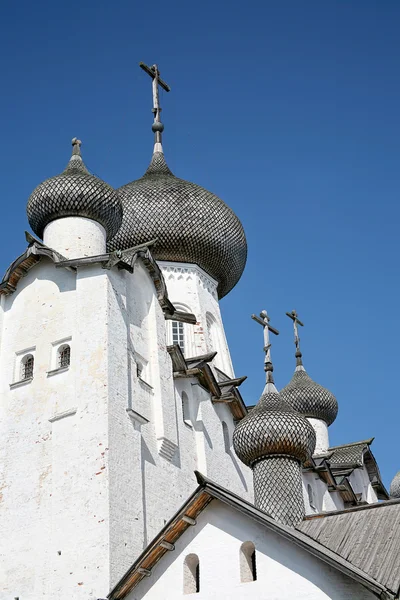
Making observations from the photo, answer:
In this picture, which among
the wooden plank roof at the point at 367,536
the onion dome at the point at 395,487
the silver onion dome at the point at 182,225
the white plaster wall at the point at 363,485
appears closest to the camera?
the wooden plank roof at the point at 367,536

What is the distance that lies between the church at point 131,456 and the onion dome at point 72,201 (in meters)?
0.02

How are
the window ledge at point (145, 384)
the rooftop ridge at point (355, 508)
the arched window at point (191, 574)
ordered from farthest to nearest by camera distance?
the window ledge at point (145, 384), the rooftop ridge at point (355, 508), the arched window at point (191, 574)

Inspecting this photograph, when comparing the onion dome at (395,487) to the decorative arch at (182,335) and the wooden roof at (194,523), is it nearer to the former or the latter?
the decorative arch at (182,335)

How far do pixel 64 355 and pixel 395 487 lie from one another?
507 inches

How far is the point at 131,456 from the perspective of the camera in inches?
451

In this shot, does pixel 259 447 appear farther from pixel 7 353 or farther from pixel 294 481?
pixel 7 353

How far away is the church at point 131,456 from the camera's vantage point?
28.4ft

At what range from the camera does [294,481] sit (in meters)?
11.0

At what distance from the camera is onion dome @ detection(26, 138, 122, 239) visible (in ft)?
44.0

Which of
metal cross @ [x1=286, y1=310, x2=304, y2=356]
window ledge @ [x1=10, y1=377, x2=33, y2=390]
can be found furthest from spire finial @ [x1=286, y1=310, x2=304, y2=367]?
window ledge @ [x1=10, y1=377, x2=33, y2=390]

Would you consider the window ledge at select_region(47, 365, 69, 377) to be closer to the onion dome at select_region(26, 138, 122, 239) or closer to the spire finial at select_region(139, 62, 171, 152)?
the onion dome at select_region(26, 138, 122, 239)

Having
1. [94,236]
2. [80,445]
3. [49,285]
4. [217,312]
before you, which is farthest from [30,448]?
[217,312]

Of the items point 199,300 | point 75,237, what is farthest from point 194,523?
point 199,300

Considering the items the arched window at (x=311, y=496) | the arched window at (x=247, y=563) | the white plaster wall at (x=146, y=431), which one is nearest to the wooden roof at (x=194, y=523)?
the arched window at (x=247, y=563)
